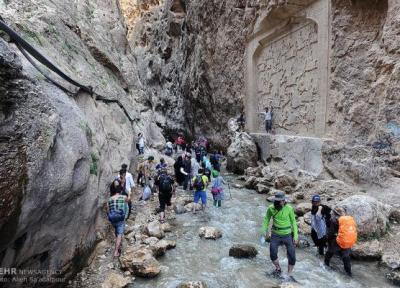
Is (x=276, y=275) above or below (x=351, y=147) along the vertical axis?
below

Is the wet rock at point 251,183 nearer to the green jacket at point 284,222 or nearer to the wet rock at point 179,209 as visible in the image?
the wet rock at point 179,209

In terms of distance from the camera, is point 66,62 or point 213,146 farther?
point 213,146

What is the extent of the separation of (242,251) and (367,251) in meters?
2.43

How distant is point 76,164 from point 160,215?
4247mm

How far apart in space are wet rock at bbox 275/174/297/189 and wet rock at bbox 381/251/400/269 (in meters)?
5.80

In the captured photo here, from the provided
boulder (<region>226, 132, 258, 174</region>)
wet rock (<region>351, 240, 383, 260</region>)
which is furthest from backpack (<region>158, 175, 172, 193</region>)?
boulder (<region>226, 132, 258, 174</region>)

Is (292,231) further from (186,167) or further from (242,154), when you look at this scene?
(242,154)

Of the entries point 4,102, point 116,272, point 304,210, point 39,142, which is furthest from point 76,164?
point 304,210

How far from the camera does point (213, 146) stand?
75.0 feet

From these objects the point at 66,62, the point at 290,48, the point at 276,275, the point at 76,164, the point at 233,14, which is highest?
the point at 233,14

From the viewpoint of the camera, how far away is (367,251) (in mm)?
6141

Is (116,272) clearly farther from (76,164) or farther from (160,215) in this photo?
(160,215)

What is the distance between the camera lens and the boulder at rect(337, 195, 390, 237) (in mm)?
6555

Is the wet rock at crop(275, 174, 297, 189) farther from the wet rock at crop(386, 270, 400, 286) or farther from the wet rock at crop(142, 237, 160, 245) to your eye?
the wet rock at crop(142, 237, 160, 245)
